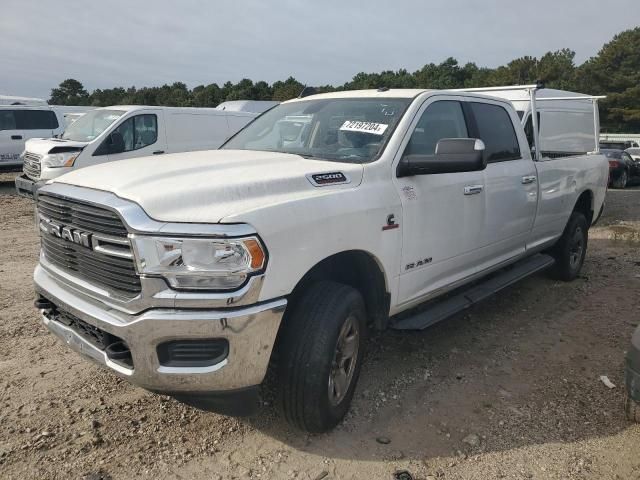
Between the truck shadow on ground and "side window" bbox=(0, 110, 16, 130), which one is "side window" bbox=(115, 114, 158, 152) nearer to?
"side window" bbox=(0, 110, 16, 130)

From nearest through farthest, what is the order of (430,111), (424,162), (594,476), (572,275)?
(594,476), (424,162), (430,111), (572,275)

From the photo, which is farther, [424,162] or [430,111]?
[430,111]

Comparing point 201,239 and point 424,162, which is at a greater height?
point 424,162

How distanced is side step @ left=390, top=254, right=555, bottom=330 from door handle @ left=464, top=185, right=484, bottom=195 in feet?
2.59

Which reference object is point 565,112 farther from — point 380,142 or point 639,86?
point 639,86

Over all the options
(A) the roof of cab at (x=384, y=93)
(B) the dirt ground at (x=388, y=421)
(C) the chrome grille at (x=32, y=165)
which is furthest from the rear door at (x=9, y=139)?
(A) the roof of cab at (x=384, y=93)

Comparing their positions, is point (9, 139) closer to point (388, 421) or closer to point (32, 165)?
point (32, 165)

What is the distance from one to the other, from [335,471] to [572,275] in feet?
14.8

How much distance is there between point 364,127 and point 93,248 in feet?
6.04

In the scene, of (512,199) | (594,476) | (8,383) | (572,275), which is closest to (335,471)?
(594,476)

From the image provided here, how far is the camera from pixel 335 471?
268 centimetres

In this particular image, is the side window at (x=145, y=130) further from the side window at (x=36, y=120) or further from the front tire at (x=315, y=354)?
the front tire at (x=315, y=354)

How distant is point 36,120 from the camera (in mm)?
14797

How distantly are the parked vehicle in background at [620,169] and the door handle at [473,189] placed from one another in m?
16.3
